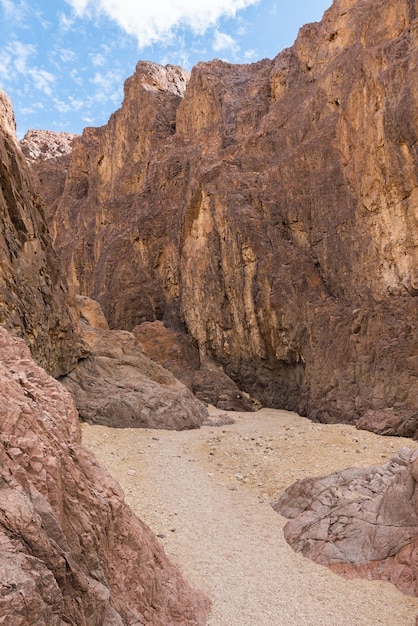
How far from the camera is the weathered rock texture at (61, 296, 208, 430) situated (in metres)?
16.4

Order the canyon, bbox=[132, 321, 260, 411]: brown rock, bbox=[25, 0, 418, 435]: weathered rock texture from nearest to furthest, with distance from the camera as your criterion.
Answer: the canyon, bbox=[25, 0, 418, 435]: weathered rock texture, bbox=[132, 321, 260, 411]: brown rock

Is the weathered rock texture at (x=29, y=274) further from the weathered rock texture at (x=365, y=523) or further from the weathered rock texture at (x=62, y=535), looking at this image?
the weathered rock texture at (x=365, y=523)

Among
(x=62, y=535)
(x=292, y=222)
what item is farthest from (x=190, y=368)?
(x=62, y=535)

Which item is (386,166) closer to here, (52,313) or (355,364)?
(355,364)

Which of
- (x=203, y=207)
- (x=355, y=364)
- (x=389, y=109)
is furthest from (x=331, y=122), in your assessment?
(x=355, y=364)

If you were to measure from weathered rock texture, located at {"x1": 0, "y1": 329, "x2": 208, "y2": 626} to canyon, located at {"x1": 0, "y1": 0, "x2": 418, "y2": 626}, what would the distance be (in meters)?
0.02

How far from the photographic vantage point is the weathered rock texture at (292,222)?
20188mm

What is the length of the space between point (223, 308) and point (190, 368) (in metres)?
4.38

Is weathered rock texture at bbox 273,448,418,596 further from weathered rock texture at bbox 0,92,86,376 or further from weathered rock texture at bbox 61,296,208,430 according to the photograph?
weathered rock texture at bbox 0,92,86,376

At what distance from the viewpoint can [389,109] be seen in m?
21.0

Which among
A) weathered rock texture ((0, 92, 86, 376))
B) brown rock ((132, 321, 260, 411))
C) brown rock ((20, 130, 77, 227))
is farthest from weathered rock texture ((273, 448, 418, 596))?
brown rock ((20, 130, 77, 227))

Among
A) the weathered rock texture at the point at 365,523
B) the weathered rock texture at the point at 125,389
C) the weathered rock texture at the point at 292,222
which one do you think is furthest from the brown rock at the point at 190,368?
the weathered rock texture at the point at 365,523

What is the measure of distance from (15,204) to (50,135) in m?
57.1

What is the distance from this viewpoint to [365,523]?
288 inches
